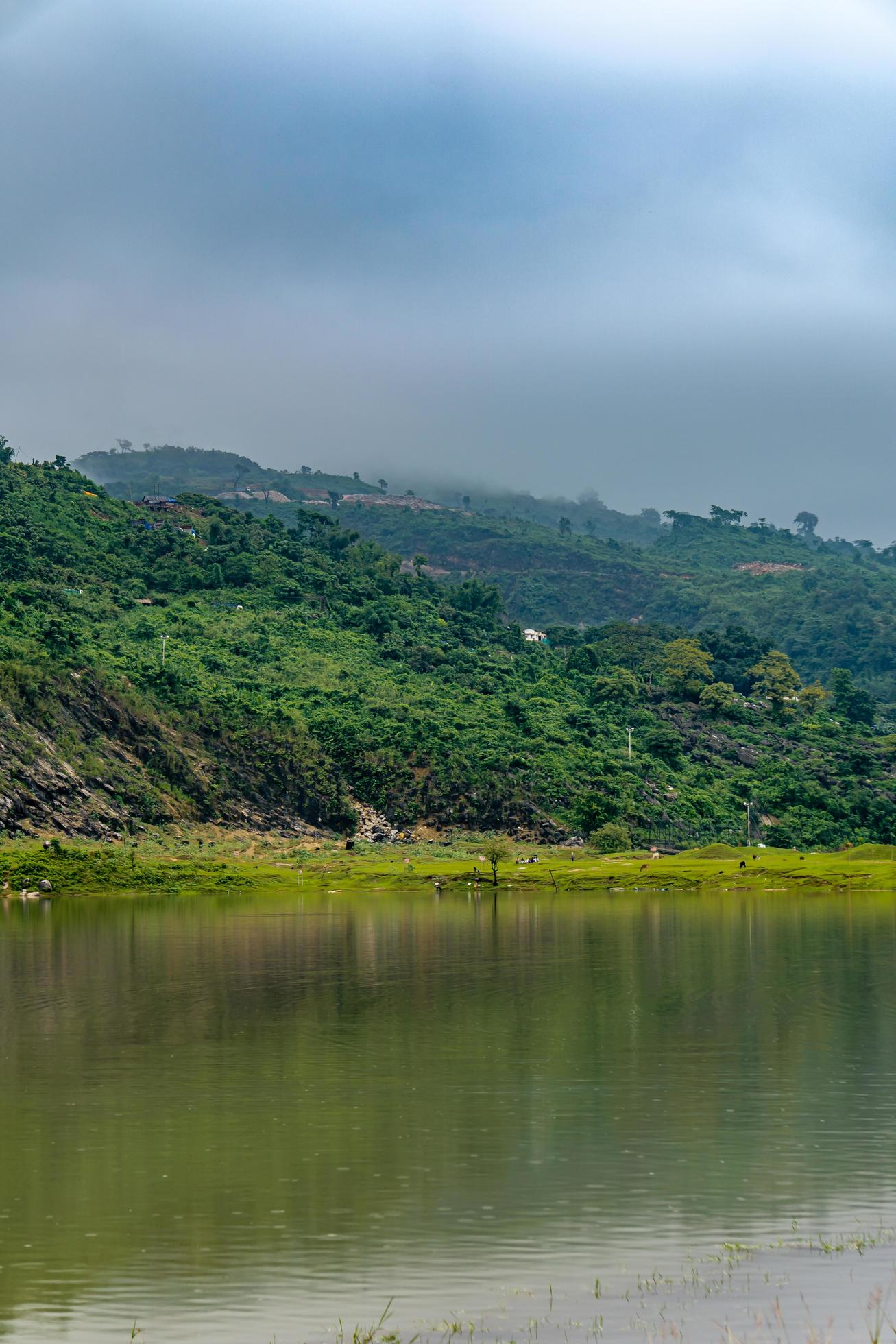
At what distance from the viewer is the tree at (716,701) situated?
18938cm

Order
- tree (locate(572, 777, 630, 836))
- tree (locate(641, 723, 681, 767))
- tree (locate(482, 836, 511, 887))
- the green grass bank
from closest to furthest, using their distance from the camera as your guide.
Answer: the green grass bank < tree (locate(482, 836, 511, 887)) < tree (locate(572, 777, 630, 836)) < tree (locate(641, 723, 681, 767))

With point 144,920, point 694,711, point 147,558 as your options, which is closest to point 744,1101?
point 144,920

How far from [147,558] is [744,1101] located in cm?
17852

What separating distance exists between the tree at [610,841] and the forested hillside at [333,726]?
347mm

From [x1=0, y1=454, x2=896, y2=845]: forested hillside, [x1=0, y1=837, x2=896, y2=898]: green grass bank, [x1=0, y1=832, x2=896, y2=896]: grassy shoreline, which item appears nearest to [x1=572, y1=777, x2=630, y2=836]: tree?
[x1=0, y1=454, x2=896, y2=845]: forested hillside

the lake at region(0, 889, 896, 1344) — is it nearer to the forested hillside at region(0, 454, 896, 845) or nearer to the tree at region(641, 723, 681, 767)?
the forested hillside at region(0, 454, 896, 845)

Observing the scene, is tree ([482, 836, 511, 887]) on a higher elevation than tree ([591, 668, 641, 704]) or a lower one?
lower

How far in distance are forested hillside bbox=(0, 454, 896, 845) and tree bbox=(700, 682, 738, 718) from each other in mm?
335

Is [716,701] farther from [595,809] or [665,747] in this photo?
[595,809]

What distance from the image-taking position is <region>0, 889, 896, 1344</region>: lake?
16609 millimetres

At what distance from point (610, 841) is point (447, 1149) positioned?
111281 mm

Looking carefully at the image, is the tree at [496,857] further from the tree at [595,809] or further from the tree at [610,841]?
the tree at [595,809]

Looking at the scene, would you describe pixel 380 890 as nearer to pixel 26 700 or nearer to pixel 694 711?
pixel 26 700

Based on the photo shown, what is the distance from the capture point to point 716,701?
189 meters
